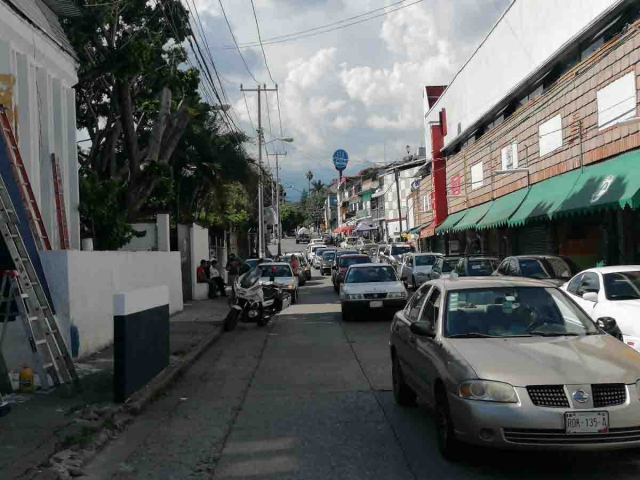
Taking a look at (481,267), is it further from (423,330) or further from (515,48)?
(423,330)

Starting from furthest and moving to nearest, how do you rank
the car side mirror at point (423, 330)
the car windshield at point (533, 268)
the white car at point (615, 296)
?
1. the car windshield at point (533, 268)
2. the white car at point (615, 296)
3. the car side mirror at point (423, 330)

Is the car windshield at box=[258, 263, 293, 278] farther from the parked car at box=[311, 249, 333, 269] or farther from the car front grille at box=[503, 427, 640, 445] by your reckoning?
the parked car at box=[311, 249, 333, 269]

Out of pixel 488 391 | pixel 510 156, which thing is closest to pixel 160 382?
pixel 488 391

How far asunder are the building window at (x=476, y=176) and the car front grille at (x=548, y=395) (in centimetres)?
3079

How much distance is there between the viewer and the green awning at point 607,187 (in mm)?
15602

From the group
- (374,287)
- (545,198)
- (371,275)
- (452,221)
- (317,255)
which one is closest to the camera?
(374,287)

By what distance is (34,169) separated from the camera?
1305 centimetres

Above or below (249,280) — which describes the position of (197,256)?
above

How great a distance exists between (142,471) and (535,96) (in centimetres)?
2416

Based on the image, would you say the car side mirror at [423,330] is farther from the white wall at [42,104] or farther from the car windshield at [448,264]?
the car windshield at [448,264]

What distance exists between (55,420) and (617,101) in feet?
52.4

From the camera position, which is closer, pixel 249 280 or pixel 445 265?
pixel 249 280

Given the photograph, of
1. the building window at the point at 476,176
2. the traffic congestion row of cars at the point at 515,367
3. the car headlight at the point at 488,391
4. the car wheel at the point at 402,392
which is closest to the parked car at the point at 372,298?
the traffic congestion row of cars at the point at 515,367

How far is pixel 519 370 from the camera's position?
5.71 metres
